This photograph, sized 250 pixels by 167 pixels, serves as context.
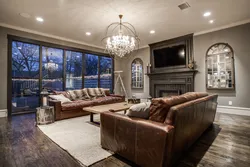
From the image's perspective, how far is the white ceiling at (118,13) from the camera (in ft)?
9.93

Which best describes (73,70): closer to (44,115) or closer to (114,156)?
(44,115)

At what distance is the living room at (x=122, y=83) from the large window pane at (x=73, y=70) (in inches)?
1.8

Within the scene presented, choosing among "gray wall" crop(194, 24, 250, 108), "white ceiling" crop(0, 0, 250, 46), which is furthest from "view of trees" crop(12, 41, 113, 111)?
"gray wall" crop(194, 24, 250, 108)

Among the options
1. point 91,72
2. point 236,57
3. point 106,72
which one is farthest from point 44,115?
point 236,57

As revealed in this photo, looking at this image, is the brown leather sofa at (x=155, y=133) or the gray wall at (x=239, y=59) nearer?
the brown leather sofa at (x=155, y=133)

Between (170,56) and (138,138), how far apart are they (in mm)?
4825

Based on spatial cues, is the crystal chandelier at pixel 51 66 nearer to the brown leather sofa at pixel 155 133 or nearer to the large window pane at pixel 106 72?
the large window pane at pixel 106 72

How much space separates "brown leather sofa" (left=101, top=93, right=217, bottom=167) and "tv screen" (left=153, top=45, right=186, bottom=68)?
3.89m

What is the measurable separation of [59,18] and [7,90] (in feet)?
9.29

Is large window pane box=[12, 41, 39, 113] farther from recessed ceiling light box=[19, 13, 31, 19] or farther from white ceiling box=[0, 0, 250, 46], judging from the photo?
recessed ceiling light box=[19, 13, 31, 19]

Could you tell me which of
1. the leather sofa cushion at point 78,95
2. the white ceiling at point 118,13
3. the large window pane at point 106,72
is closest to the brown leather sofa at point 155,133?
the white ceiling at point 118,13

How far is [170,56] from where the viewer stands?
18.3 ft

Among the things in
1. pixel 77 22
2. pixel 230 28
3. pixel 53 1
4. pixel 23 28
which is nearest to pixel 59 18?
pixel 77 22

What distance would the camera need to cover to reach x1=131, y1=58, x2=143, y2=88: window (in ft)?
22.2
